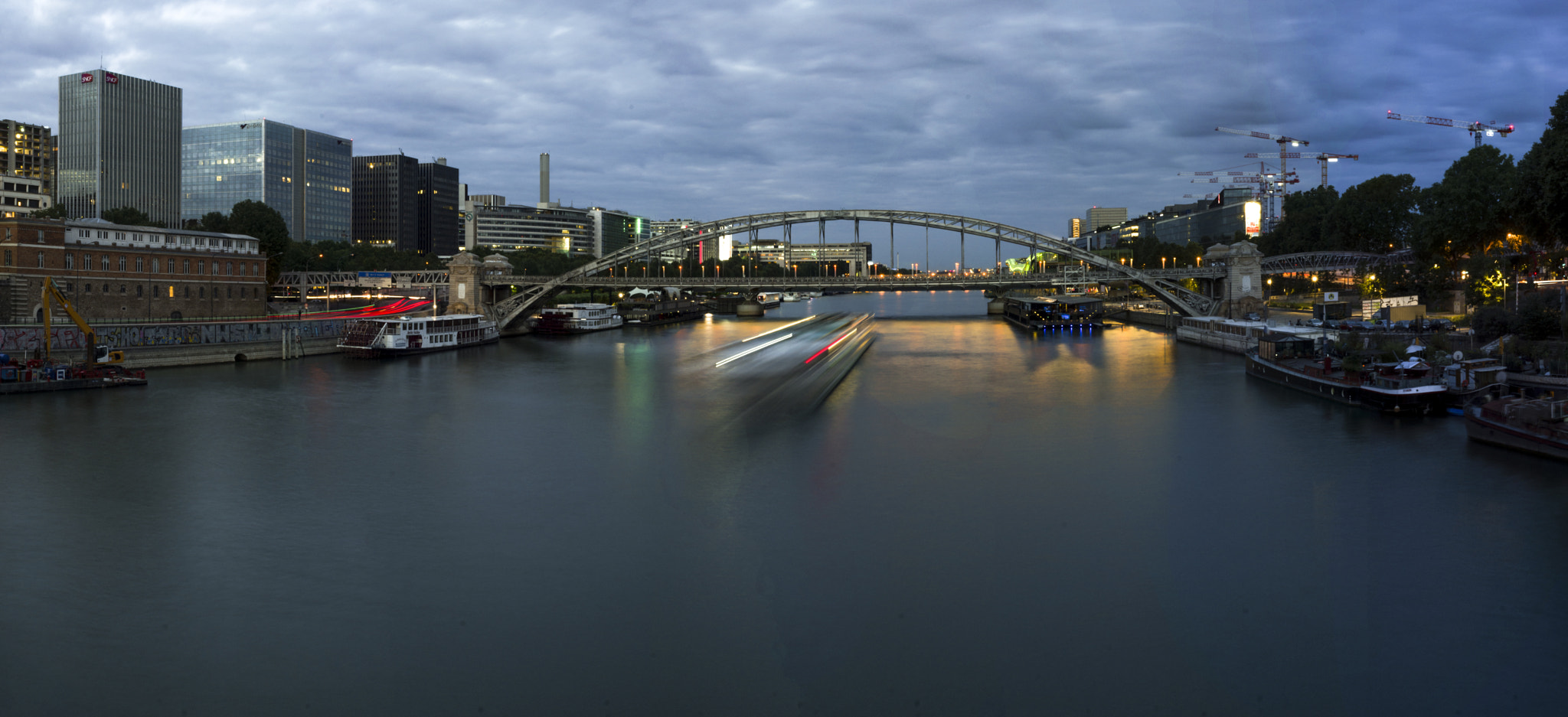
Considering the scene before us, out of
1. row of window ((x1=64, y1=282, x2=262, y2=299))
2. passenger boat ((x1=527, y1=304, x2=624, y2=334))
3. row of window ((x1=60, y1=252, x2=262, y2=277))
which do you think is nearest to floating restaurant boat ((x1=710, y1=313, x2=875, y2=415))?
passenger boat ((x1=527, y1=304, x2=624, y2=334))

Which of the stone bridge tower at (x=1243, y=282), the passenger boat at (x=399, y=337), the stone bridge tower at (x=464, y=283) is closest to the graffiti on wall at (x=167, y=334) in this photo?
the passenger boat at (x=399, y=337)

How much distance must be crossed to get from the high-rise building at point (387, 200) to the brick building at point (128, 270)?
363ft

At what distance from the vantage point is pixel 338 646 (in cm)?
1049

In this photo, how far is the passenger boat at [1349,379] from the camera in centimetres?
2572

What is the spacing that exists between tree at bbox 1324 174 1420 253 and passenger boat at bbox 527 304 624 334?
51726mm

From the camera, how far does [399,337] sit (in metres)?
45.4

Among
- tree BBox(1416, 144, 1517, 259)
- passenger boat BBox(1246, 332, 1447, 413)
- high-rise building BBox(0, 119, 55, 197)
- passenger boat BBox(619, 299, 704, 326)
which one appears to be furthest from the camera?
high-rise building BBox(0, 119, 55, 197)

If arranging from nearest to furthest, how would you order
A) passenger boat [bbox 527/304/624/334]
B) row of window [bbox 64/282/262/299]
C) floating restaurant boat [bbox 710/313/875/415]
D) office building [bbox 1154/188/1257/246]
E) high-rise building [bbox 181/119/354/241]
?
1. floating restaurant boat [bbox 710/313/875/415]
2. row of window [bbox 64/282/262/299]
3. passenger boat [bbox 527/304/624/334]
4. high-rise building [bbox 181/119/354/241]
5. office building [bbox 1154/188/1257/246]

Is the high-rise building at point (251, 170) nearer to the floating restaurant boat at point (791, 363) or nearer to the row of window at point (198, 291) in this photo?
the row of window at point (198, 291)

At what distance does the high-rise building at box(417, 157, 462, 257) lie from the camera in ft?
542

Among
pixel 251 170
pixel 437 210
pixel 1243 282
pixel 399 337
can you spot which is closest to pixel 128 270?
pixel 399 337

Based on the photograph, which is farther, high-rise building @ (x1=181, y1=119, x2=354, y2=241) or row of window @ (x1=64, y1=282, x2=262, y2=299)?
high-rise building @ (x1=181, y1=119, x2=354, y2=241)

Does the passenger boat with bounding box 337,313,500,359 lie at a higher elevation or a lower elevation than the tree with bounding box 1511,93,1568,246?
lower

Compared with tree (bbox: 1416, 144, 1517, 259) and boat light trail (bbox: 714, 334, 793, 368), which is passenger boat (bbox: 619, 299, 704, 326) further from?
tree (bbox: 1416, 144, 1517, 259)
